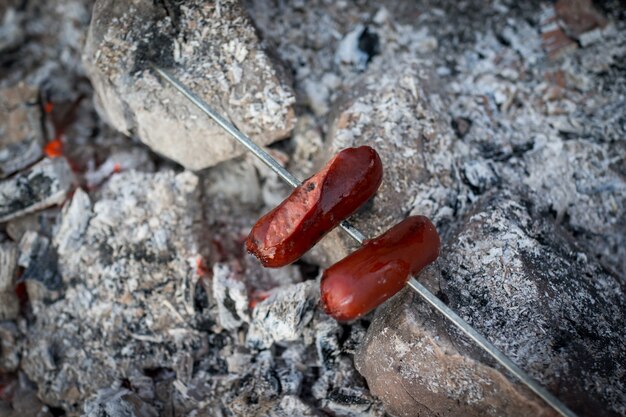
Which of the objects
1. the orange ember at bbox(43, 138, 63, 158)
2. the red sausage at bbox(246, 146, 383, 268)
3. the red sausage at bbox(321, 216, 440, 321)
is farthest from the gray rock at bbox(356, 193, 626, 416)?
the orange ember at bbox(43, 138, 63, 158)

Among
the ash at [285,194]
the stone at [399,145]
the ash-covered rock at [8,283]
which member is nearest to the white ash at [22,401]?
the ash at [285,194]

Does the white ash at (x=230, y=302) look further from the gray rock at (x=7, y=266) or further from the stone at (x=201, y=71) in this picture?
the gray rock at (x=7, y=266)

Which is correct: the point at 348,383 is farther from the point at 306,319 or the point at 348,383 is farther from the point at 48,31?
the point at 48,31

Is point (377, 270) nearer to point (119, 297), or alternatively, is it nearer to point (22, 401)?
point (119, 297)

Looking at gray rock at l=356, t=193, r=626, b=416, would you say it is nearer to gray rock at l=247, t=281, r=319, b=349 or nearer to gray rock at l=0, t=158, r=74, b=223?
gray rock at l=247, t=281, r=319, b=349

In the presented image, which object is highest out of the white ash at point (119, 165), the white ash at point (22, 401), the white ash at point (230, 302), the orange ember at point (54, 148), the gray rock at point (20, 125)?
the gray rock at point (20, 125)

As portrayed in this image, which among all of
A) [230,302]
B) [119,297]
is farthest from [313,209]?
[119,297]

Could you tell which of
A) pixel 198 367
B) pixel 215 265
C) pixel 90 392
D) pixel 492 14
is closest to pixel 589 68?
pixel 492 14
